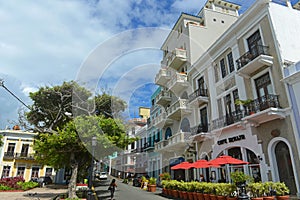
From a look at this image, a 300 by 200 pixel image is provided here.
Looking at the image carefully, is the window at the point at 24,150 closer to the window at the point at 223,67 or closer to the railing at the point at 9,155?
the railing at the point at 9,155

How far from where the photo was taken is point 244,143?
495 inches

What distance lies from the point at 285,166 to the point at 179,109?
31.6 ft

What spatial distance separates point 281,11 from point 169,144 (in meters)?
12.7

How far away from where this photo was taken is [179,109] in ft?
61.8

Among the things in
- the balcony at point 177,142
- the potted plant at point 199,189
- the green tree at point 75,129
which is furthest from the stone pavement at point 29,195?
the balcony at point 177,142

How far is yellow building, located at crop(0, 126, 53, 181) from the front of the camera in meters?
30.3

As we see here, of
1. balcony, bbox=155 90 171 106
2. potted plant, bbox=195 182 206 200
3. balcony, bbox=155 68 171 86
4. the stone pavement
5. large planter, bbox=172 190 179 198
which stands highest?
balcony, bbox=155 68 171 86

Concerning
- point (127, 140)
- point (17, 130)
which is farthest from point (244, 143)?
point (17, 130)

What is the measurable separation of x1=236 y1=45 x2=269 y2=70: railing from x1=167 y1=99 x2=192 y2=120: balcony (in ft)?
21.8

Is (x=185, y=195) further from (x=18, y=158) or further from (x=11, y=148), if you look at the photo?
(x=11, y=148)

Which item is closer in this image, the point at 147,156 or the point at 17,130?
the point at 147,156

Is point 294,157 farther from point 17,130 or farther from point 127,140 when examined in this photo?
point 17,130

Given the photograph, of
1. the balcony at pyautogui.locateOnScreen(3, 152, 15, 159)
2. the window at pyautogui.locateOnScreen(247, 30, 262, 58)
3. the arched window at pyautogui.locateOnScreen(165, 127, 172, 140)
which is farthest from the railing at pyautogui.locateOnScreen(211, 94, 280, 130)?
the balcony at pyautogui.locateOnScreen(3, 152, 15, 159)

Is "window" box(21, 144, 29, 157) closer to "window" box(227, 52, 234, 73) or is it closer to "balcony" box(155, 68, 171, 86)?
"balcony" box(155, 68, 171, 86)
